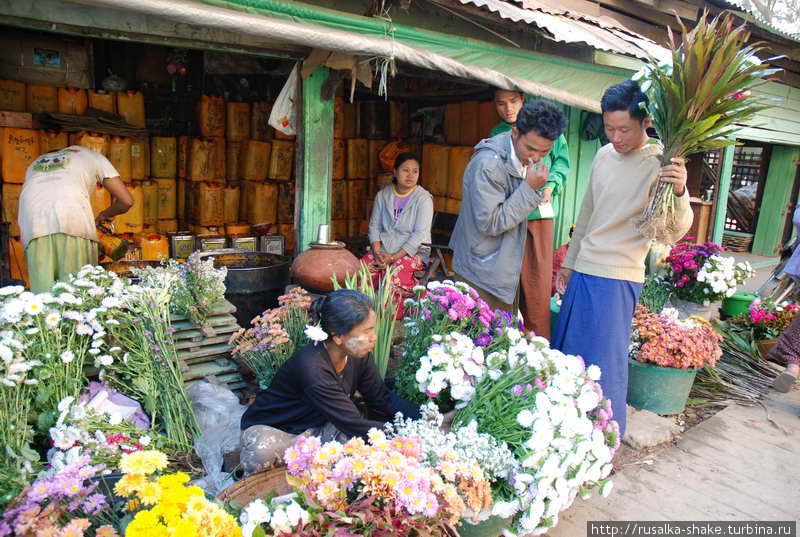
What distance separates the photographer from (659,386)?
167 inches

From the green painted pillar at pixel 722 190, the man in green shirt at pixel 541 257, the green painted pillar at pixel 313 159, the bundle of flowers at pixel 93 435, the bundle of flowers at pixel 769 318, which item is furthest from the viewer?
the green painted pillar at pixel 722 190

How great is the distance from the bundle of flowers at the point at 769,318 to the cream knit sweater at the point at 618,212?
3.29 m

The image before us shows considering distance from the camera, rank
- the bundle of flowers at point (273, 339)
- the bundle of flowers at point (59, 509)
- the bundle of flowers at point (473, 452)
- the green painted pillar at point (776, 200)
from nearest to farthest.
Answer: the bundle of flowers at point (59, 509), the bundle of flowers at point (473, 452), the bundle of flowers at point (273, 339), the green painted pillar at point (776, 200)

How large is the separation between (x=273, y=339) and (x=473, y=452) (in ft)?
4.27

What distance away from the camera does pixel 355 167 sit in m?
7.56

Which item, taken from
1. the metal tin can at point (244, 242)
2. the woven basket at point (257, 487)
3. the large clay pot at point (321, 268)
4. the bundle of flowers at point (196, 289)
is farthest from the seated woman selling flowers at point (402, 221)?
the woven basket at point (257, 487)

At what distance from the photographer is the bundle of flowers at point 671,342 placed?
414 centimetres

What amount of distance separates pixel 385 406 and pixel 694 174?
24.6 ft

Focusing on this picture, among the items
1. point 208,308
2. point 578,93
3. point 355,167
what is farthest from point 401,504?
point 355,167

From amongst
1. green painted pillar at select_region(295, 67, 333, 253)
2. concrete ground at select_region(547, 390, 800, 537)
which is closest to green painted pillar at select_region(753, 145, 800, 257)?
concrete ground at select_region(547, 390, 800, 537)

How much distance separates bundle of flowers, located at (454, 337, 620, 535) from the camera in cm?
220

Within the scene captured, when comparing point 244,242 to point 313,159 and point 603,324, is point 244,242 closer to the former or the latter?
point 313,159

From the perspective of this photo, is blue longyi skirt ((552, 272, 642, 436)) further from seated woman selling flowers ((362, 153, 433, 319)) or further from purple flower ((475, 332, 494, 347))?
seated woman selling flowers ((362, 153, 433, 319))

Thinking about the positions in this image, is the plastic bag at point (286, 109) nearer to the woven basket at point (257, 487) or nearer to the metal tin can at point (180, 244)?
the metal tin can at point (180, 244)
